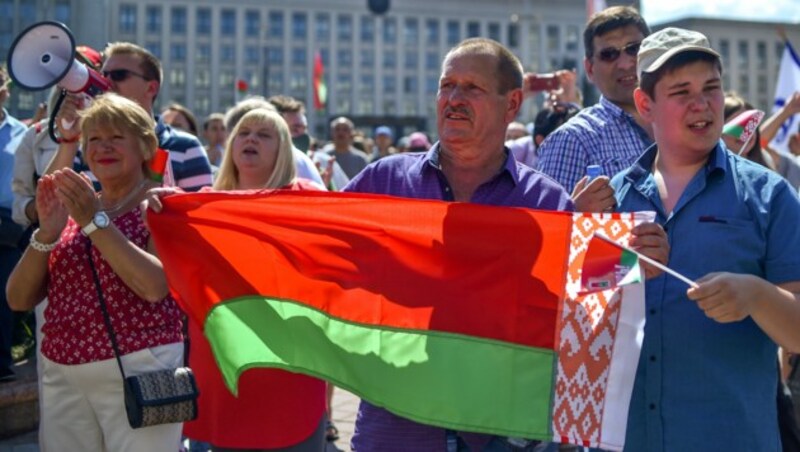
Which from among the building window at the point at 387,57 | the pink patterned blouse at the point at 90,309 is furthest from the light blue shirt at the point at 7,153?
the building window at the point at 387,57

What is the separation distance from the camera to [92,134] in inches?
165

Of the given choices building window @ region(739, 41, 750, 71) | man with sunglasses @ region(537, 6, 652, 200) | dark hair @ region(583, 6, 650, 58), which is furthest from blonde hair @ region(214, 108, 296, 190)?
building window @ region(739, 41, 750, 71)

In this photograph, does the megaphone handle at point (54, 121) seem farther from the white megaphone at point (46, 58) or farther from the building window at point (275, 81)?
the building window at point (275, 81)

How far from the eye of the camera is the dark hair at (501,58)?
3.47 metres

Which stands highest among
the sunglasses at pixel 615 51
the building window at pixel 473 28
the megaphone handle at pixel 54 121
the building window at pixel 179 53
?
the building window at pixel 473 28

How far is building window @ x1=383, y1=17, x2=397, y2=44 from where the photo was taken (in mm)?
111312

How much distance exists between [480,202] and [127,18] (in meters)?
108

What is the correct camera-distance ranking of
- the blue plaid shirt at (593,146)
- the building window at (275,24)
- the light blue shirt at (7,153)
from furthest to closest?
1. the building window at (275,24)
2. the light blue shirt at (7,153)
3. the blue plaid shirt at (593,146)

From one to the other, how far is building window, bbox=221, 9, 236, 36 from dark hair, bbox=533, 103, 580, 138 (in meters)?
104

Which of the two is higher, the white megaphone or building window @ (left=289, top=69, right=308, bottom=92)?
building window @ (left=289, top=69, right=308, bottom=92)

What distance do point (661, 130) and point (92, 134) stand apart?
2.15m

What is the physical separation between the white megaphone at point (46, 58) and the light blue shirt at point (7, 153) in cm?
239

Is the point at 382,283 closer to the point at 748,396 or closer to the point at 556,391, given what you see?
the point at 556,391

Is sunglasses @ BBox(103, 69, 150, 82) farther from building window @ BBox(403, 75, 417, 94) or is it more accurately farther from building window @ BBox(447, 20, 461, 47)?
building window @ BBox(447, 20, 461, 47)
